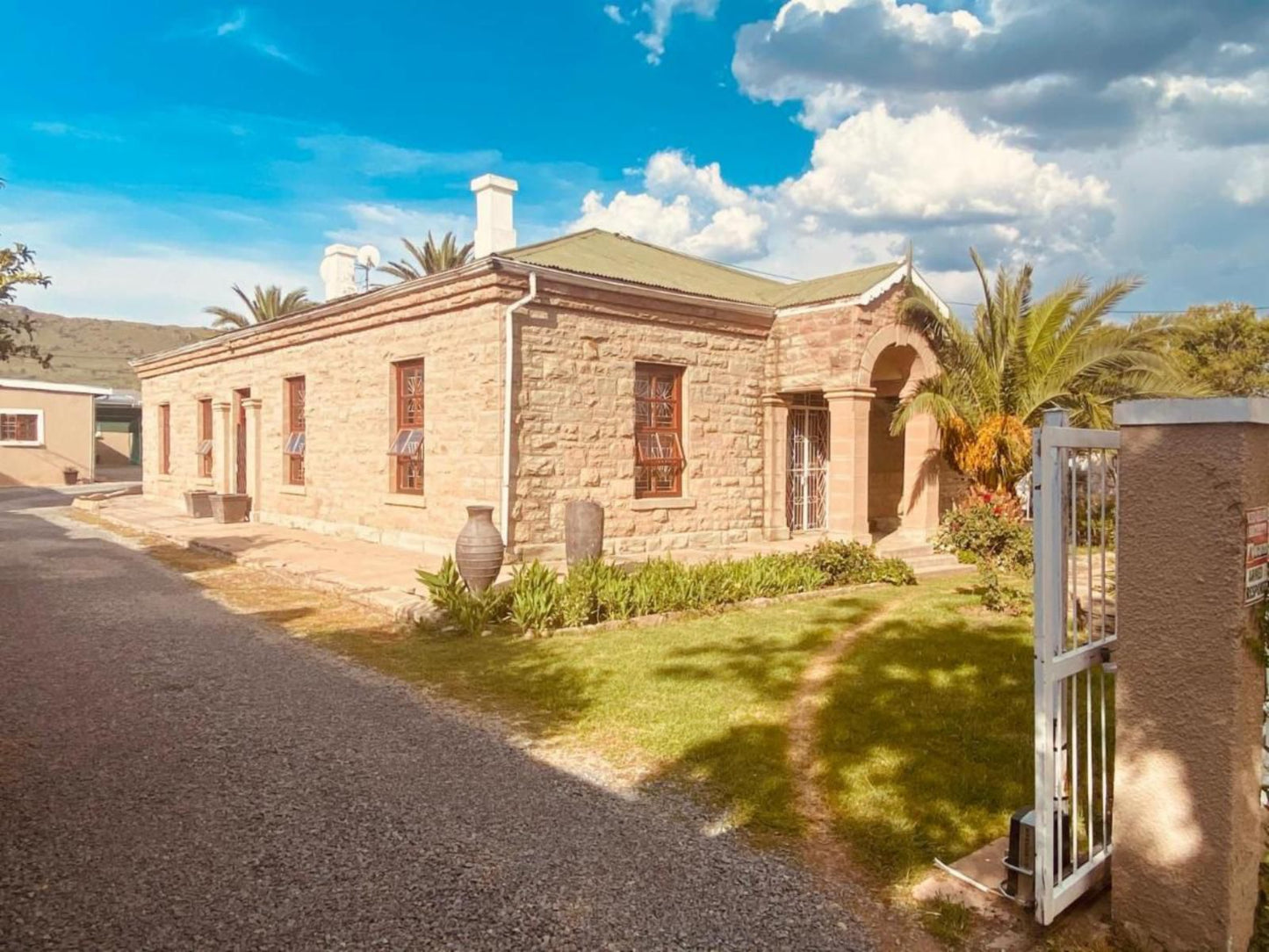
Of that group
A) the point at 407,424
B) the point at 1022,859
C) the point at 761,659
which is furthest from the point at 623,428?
the point at 1022,859

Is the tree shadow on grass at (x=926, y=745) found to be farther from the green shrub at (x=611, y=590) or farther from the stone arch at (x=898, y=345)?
the stone arch at (x=898, y=345)

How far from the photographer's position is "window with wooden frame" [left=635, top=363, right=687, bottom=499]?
12750 mm

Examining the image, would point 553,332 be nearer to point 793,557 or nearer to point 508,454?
point 508,454

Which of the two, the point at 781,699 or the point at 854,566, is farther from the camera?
the point at 854,566

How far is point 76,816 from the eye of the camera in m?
3.82

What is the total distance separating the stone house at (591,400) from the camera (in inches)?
444

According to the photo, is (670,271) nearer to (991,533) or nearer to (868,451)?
(868,451)

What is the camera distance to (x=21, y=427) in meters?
31.1

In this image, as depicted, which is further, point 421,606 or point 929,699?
point 421,606

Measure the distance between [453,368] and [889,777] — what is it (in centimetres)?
890

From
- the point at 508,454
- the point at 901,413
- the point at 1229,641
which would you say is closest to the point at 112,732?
the point at 1229,641

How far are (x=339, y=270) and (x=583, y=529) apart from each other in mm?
11212

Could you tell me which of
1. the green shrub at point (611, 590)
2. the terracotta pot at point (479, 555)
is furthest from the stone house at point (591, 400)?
the green shrub at point (611, 590)

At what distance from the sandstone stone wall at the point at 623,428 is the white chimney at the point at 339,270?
8561mm
